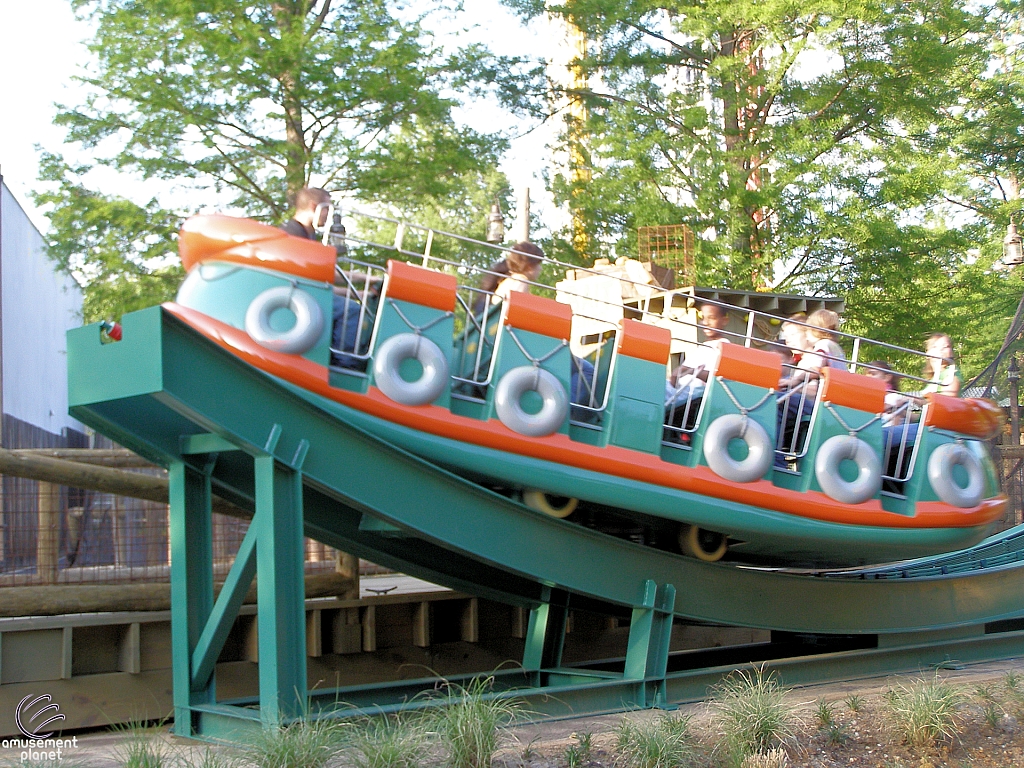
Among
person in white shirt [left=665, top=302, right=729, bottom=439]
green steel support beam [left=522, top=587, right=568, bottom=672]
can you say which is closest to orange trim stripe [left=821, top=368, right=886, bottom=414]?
person in white shirt [left=665, top=302, right=729, bottom=439]

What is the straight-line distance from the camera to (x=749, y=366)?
27.7 ft

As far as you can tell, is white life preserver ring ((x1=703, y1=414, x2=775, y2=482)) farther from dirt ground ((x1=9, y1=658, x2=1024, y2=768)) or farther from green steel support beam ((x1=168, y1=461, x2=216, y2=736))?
green steel support beam ((x1=168, y1=461, x2=216, y2=736))

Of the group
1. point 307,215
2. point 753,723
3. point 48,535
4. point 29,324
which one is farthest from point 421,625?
point 29,324

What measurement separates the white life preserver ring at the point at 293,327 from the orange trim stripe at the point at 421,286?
1.80 feet

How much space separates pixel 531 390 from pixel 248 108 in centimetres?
810

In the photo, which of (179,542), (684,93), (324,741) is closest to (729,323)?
(684,93)

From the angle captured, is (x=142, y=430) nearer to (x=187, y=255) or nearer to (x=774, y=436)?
(x=187, y=255)

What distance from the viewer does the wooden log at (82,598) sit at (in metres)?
8.50

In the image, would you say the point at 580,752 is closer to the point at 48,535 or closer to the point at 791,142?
the point at 48,535

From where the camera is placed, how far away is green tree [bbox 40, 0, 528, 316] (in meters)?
13.3

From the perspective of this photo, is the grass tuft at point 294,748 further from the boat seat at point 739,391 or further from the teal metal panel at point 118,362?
the boat seat at point 739,391

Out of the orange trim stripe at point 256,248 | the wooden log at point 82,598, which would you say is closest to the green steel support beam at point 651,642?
the orange trim stripe at point 256,248

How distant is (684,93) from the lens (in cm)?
1792

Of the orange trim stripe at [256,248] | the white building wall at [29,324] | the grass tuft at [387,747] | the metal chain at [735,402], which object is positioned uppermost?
the orange trim stripe at [256,248]
